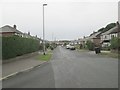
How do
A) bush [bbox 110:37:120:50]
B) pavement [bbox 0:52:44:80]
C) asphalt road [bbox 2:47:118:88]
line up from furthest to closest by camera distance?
1. bush [bbox 110:37:120:50]
2. pavement [bbox 0:52:44:80]
3. asphalt road [bbox 2:47:118:88]

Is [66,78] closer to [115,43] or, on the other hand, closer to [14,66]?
[14,66]

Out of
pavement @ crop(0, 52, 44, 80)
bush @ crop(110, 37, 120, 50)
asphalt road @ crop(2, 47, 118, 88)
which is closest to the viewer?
asphalt road @ crop(2, 47, 118, 88)

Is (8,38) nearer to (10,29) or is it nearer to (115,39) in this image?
(115,39)

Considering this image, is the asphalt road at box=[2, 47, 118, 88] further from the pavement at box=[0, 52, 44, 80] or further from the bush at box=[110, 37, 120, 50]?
the bush at box=[110, 37, 120, 50]

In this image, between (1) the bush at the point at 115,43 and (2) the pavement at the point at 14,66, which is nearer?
(2) the pavement at the point at 14,66

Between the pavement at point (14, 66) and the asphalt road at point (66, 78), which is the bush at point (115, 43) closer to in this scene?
the pavement at point (14, 66)

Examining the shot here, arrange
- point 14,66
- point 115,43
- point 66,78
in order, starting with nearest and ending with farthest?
point 66,78 < point 14,66 < point 115,43

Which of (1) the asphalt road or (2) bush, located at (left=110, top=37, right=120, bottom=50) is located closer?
(1) the asphalt road

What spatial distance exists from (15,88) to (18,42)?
19.5 meters

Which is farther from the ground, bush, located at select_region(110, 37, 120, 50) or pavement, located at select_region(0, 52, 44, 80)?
bush, located at select_region(110, 37, 120, 50)

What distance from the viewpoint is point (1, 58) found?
75.2ft

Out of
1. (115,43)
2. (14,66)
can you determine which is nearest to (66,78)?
(14,66)

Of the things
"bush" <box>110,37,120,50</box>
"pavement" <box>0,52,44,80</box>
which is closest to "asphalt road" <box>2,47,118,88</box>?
"pavement" <box>0,52,44,80</box>

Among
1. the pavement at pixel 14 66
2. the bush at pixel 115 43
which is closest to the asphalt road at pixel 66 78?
the pavement at pixel 14 66
